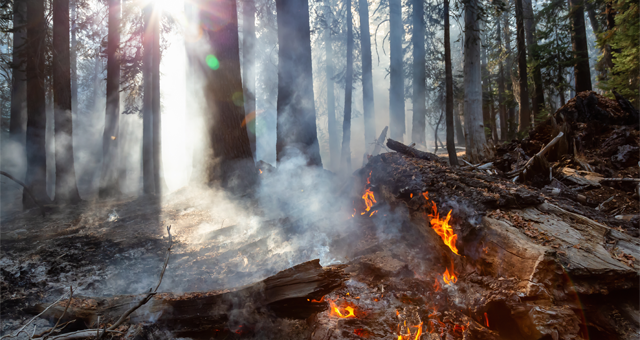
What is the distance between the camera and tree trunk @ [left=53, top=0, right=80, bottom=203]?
7906 mm

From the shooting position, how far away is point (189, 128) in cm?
1106

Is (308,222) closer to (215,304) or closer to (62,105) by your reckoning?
(215,304)

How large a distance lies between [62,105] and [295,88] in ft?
21.9

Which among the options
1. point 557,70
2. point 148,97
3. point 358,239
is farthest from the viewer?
point 557,70

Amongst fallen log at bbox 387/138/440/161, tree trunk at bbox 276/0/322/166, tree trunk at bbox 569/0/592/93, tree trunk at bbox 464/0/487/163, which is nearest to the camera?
fallen log at bbox 387/138/440/161

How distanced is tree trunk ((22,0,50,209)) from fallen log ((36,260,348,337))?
732cm

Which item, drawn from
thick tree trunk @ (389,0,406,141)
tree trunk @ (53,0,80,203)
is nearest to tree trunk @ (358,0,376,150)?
thick tree trunk @ (389,0,406,141)

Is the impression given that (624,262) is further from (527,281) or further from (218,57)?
(218,57)

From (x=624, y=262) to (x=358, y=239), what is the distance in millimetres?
2905

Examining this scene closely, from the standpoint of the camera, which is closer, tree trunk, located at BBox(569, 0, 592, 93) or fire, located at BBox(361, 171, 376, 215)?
fire, located at BBox(361, 171, 376, 215)

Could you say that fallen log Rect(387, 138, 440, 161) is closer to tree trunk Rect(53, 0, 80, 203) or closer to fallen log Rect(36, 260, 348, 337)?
fallen log Rect(36, 260, 348, 337)

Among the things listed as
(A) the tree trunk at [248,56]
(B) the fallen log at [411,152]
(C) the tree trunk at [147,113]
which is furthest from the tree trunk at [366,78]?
(C) the tree trunk at [147,113]

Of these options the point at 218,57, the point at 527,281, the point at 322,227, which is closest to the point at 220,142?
the point at 218,57

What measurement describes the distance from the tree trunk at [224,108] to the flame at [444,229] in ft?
15.5
